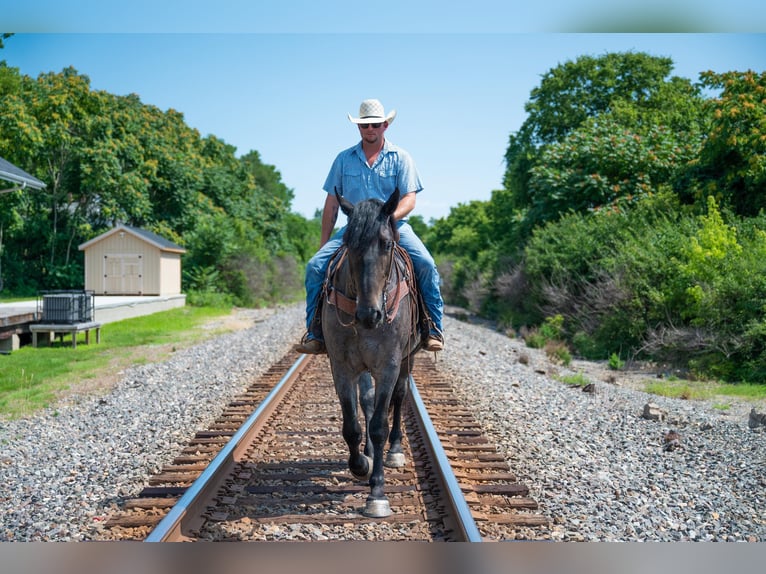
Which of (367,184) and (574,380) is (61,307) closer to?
(574,380)

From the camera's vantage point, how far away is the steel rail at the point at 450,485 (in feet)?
13.2

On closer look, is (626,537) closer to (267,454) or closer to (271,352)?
(267,454)

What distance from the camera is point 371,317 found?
13.6 feet

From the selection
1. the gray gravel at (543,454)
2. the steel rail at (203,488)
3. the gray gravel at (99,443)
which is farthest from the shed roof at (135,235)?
the steel rail at (203,488)

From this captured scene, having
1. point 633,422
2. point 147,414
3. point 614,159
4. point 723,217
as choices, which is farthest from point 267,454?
point 614,159

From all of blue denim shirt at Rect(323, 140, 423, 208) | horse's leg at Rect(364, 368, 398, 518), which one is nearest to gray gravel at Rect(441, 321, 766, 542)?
horse's leg at Rect(364, 368, 398, 518)

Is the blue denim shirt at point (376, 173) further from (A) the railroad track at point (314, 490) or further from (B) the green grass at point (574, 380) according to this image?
(B) the green grass at point (574, 380)

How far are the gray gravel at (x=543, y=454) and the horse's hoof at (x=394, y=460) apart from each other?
3.72ft

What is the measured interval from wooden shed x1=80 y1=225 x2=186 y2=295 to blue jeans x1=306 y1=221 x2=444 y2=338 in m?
18.7

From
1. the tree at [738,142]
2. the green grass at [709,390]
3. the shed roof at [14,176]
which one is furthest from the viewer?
the tree at [738,142]

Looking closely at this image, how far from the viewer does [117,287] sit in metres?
22.5

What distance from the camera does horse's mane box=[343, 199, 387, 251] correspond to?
4191mm

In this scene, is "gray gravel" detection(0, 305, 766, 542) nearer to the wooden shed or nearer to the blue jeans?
the blue jeans

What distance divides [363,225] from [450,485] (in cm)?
203
